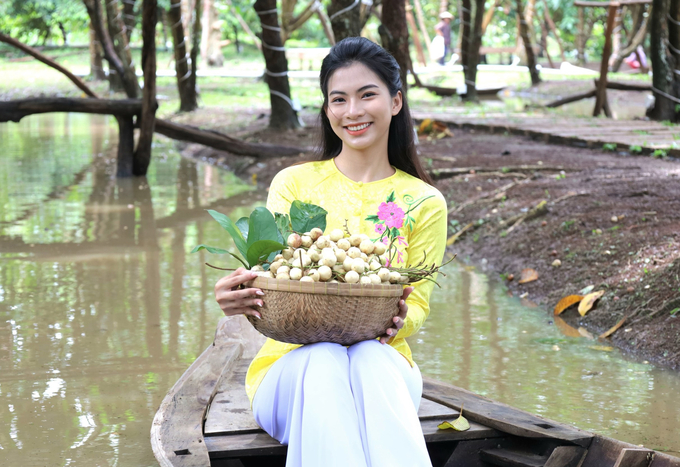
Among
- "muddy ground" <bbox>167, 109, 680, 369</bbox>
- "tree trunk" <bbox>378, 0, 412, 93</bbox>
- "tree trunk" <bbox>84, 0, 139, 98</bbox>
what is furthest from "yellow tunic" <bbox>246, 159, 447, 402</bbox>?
"tree trunk" <bbox>84, 0, 139, 98</bbox>

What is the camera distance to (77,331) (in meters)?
4.99

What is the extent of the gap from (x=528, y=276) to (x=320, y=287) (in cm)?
392

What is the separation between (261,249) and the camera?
2514 millimetres

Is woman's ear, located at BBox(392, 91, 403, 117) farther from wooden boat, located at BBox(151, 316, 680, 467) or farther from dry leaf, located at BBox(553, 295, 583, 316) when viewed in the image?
dry leaf, located at BBox(553, 295, 583, 316)

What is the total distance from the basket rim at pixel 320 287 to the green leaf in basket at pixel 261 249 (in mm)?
122

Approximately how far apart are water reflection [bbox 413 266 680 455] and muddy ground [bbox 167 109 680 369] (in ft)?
0.72

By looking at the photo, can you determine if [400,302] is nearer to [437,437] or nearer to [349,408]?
[349,408]

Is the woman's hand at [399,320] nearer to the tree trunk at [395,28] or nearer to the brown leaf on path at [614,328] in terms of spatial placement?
the brown leaf on path at [614,328]

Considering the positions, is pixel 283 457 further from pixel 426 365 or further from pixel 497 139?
pixel 497 139

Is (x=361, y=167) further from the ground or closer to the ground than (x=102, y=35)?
further from the ground

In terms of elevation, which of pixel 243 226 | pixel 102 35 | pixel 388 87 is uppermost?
pixel 388 87

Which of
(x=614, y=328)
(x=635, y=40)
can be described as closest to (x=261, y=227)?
(x=614, y=328)

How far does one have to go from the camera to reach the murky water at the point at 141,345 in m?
3.72

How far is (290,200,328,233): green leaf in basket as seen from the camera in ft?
8.86
